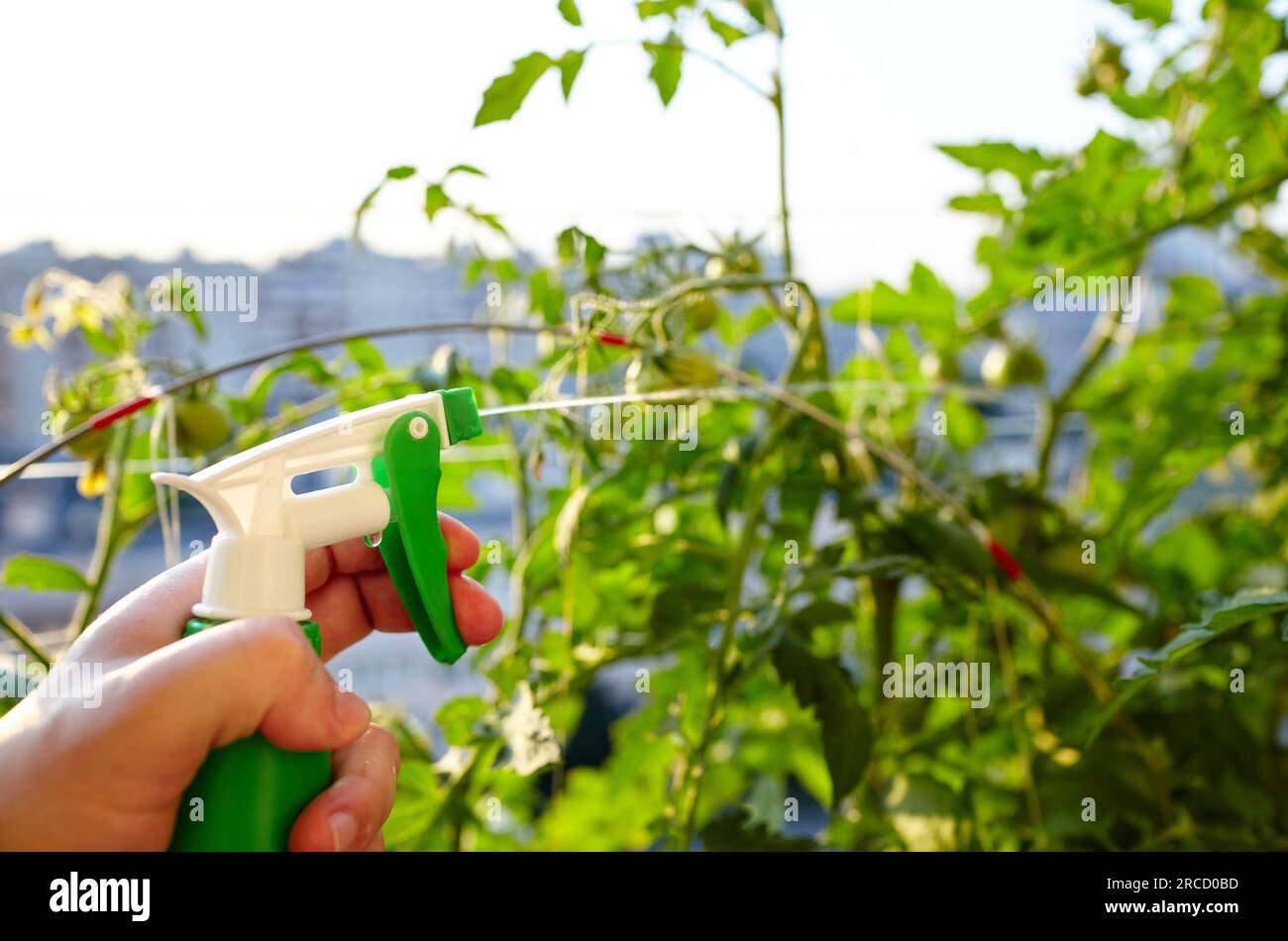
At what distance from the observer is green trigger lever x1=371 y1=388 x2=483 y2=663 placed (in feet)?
1.06

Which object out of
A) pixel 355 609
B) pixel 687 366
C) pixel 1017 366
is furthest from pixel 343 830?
pixel 1017 366

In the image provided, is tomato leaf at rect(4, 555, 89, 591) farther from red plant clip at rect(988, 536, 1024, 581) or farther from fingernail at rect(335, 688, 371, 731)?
red plant clip at rect(988, 536, 1024, 581)

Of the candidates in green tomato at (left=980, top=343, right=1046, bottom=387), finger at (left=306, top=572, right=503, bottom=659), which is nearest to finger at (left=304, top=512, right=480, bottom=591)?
finger at (left=306, top=572, right=503, bottom=659)

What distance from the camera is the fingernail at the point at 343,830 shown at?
0.93 feet

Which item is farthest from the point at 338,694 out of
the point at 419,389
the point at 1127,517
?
the point at 1127,517

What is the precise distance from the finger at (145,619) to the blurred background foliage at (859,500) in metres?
0.15

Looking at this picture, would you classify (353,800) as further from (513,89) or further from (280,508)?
(513,89)

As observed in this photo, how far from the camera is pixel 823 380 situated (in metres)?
0.59

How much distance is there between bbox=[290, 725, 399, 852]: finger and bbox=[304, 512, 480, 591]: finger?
68 millimetres

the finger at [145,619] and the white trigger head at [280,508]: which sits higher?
the white trigger head at [280,508]

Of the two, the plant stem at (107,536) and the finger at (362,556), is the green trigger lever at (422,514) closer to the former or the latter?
A: the finger at (362,556)

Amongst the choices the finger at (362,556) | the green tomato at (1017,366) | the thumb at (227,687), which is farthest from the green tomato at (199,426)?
the green tomato at (1017,366)

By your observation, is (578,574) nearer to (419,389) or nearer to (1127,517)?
(419,389)
